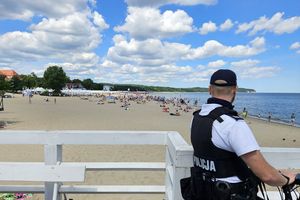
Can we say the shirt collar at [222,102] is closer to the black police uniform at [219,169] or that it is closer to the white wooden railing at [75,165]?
the black police uniform at [219,169]

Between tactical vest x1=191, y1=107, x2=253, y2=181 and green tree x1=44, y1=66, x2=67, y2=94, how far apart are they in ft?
401

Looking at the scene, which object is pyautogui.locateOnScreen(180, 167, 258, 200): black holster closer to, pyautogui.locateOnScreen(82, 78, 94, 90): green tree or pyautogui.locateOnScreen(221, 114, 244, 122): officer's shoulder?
pyautogui.locateOnScreen(221, 114, 244, 122): officer's shoulder

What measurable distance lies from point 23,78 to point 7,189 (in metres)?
152

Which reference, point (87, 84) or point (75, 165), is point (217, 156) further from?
point (87, 84)

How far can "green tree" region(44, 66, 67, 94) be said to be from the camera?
397 feet

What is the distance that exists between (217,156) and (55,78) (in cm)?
12275

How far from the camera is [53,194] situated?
4020mm

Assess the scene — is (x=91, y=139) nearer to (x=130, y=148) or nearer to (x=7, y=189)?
(x=7, y=189)

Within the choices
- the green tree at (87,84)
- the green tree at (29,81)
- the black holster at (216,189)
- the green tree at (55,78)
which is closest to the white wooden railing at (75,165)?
the black holster at (216,189)

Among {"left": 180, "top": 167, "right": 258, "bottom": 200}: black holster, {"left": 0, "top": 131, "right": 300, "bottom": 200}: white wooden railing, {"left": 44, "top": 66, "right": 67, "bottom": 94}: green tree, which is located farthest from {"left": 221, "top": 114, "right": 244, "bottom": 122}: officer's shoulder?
{"left": 44, "top": 66, "right": 67, "bottom": 94}: green tree

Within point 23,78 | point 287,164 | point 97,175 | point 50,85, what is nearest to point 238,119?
point 287,164

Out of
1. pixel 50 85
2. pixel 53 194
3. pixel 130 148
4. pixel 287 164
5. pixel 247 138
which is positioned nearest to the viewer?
pixel 247 138

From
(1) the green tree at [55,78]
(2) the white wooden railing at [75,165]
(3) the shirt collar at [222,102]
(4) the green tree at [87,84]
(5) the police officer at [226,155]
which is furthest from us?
(4) the green tree at [87,84]

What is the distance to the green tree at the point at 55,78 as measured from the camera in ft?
397
